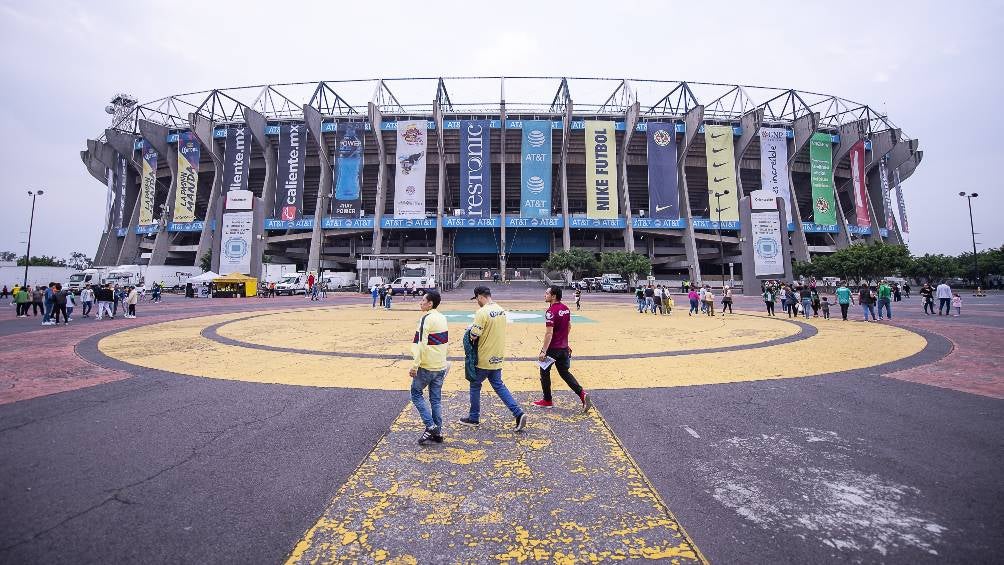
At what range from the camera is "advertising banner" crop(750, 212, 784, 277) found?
33219mm

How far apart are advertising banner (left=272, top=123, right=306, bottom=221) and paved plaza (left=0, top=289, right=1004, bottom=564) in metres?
47.5

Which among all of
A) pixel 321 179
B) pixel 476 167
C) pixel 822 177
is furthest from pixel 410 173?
pixel 822 177

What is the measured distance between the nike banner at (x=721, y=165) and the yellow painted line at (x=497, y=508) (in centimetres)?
5330

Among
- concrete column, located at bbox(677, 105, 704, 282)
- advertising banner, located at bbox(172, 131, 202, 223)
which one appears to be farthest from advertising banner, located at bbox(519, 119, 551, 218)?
advertising banner, located at bbox(172, 131, 202, 223)

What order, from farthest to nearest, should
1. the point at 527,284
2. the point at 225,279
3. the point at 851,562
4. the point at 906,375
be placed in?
the point at 527,284, the point at 225,279, the point at 906,375, the point at 851,562

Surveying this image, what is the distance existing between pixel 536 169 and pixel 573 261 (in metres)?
Answer: 12.5

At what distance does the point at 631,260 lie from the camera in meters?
45.8

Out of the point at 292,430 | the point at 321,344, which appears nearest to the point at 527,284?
the point at 321,344

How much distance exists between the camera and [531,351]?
9195mm

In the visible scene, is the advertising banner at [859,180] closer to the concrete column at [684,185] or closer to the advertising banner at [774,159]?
the advertising banner at [774,159]

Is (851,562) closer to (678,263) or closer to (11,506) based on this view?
(11,506)

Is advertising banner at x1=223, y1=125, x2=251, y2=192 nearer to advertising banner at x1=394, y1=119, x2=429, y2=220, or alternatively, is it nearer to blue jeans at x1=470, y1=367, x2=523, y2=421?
advertising banner at x1=394, y1=119, x2=429, y2=220

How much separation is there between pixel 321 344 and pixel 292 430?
6.26m

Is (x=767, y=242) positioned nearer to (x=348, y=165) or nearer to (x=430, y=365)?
(x=430, y=365)
